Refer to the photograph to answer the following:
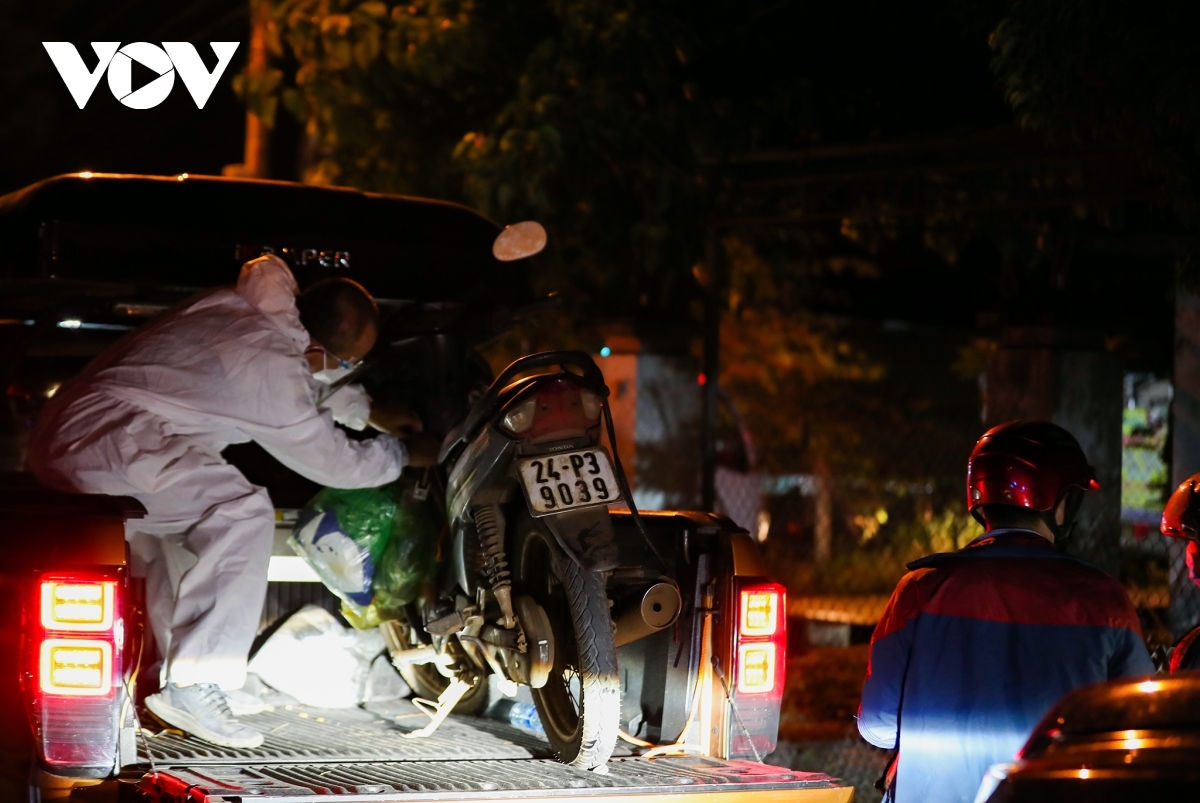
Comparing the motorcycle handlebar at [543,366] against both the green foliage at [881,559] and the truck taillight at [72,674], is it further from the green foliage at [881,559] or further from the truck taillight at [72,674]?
the green foliage at [881,559]

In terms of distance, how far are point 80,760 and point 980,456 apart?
2.54 meters

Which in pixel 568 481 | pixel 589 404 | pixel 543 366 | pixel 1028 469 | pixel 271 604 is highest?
pixel 543 366

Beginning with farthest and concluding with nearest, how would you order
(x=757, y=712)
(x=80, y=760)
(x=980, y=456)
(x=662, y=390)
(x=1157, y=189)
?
(x=662, y=390), (x=1157, y=189), (x=757, y=712), (x=80, y=760), (x=980, y=456)

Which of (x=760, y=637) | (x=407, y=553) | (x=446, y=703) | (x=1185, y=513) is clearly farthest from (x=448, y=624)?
(x=1185, y=513)

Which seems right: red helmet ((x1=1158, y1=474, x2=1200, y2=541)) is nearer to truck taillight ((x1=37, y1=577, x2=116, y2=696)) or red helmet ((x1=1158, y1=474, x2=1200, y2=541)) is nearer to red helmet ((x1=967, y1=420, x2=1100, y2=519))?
red helmet ((x1=967, y1=420, x2=1100, y2=519))

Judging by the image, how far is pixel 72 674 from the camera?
459 centimetres

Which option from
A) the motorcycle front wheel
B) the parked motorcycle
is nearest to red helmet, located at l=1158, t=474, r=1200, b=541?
the parked motorcycle

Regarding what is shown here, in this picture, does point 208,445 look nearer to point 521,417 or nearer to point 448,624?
point 448,624

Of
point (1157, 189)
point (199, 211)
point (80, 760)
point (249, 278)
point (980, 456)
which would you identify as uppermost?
point (1157, 189)

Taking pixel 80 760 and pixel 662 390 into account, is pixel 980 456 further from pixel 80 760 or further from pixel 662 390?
pixel 662 390

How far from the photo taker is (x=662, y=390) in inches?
453

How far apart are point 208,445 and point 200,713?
95 cm

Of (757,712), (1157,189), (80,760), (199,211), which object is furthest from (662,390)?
(80,760)

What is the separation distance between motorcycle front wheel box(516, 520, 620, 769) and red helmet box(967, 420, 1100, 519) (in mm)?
1450
